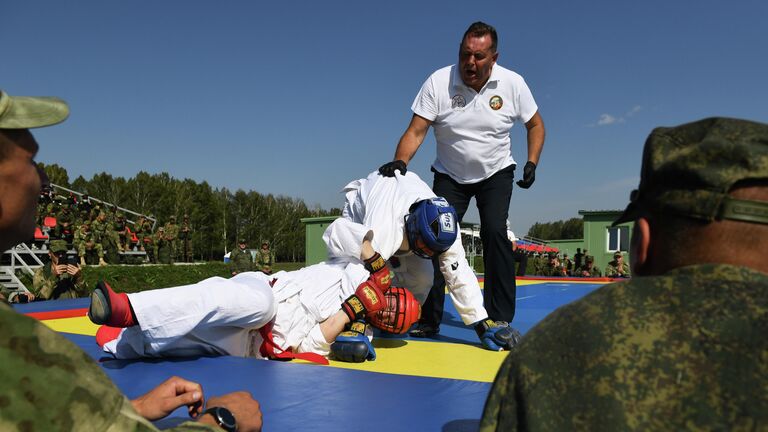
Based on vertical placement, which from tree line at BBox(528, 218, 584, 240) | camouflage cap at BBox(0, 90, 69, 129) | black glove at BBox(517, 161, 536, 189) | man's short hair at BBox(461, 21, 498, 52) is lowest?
tree line at BBox(528, 218, 584, 240)

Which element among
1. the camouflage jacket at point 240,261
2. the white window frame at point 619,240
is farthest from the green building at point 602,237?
the camouflage jacket at point 240,261

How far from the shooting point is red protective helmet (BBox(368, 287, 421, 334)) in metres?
3.22

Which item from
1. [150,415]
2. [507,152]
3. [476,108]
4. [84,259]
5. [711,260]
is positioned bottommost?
[84,259]

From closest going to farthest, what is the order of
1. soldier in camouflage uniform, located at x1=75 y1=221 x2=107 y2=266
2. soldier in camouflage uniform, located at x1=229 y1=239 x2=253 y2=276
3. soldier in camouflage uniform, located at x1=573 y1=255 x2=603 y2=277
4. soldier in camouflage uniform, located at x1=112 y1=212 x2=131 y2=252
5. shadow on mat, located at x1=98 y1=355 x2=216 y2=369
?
shadow on mat, located at x1=98 y1=355 x2=216 y2=369 → soldier in camouflage uniform, located at x1=229 y1=239 x2=253 y2=276 → soldier in camouflage uniform, located at x1=75 y1=221 x2=107 y2=266 → soldier in camouflage uniform, located at x1=573 y1=255 x2=603 y2=277 → soldier in camouflage uniform, located at x1=112 y1=212 x2=131 y2=252

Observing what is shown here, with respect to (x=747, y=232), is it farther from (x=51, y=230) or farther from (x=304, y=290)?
(x=51, y=230)

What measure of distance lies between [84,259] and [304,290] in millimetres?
Result: 17120

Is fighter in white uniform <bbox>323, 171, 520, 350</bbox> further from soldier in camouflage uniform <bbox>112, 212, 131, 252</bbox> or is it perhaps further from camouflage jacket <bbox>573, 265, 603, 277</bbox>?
soldier in camouflage uniform <bbox>112, 212, 131, 252</bbox>

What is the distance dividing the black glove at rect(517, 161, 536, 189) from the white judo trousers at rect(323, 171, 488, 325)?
2.64ft

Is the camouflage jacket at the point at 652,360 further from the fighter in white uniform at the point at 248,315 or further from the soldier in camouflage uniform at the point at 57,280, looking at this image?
the soldier in camouflage uniform at the point at 57,280

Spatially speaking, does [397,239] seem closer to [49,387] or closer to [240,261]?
[49,387]

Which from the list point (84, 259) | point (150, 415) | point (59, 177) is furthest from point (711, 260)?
point (59, 177)

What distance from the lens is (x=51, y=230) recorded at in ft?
60.7

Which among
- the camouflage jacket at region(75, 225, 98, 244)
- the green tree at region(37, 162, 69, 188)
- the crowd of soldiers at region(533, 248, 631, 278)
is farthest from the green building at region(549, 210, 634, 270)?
the green tree at region(37, 162, 69, 188)

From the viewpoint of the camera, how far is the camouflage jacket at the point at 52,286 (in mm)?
8305
